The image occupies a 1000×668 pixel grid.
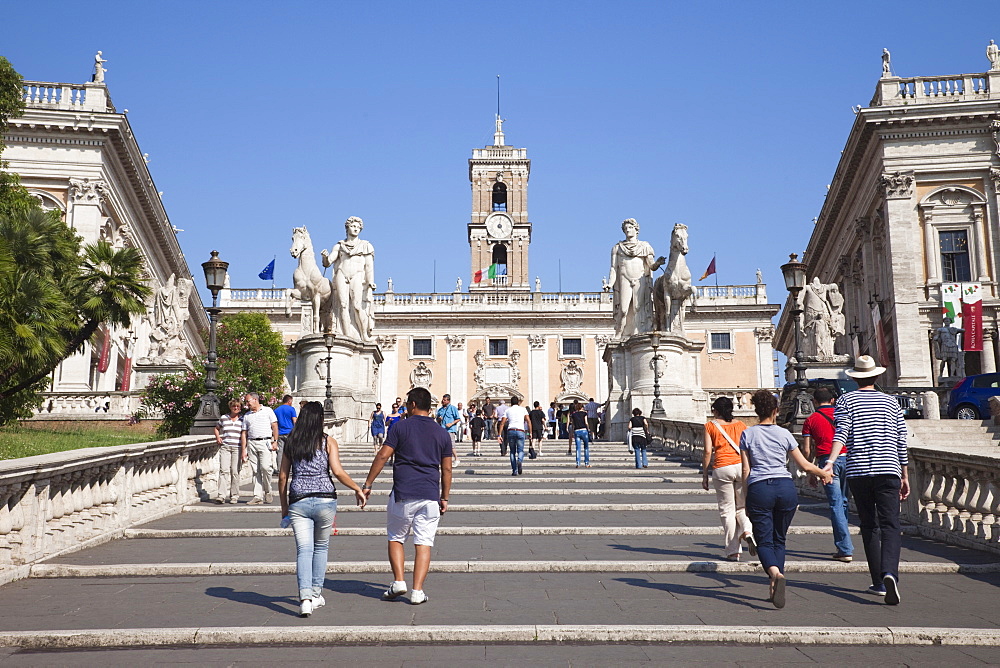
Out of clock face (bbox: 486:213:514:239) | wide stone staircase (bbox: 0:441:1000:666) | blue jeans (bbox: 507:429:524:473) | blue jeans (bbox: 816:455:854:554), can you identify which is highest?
clock face (bbox: 486:213:514:239)

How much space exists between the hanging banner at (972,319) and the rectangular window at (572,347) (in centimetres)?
3231

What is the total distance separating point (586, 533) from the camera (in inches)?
398

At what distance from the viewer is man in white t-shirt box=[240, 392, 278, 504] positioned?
12680 millimetres

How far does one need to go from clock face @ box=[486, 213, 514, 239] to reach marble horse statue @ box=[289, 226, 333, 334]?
49564 mm

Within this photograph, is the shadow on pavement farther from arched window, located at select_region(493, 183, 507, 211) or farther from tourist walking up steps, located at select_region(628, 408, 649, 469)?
arched window, located at select_region(493, 183, 507, 211)

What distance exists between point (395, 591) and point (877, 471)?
3961mm

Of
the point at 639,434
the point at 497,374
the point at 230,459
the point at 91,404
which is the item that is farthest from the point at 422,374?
the point at 230,459

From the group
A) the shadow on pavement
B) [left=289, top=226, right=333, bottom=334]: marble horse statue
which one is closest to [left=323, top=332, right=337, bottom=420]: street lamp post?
[left=289, top=226, right=333, bottom=334]: marble horse statue

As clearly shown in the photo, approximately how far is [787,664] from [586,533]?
5046 millimetres

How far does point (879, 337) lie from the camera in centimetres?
3559

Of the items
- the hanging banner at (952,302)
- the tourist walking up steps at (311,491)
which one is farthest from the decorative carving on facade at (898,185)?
the tourist walking up steps at (311,491)

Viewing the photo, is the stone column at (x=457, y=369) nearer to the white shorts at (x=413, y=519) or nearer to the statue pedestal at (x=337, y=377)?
the statue pedestal at (x=337, y=377)

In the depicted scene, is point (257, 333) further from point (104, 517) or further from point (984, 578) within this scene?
point (984, 578)

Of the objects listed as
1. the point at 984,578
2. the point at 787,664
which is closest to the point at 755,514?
the point at 787,664
